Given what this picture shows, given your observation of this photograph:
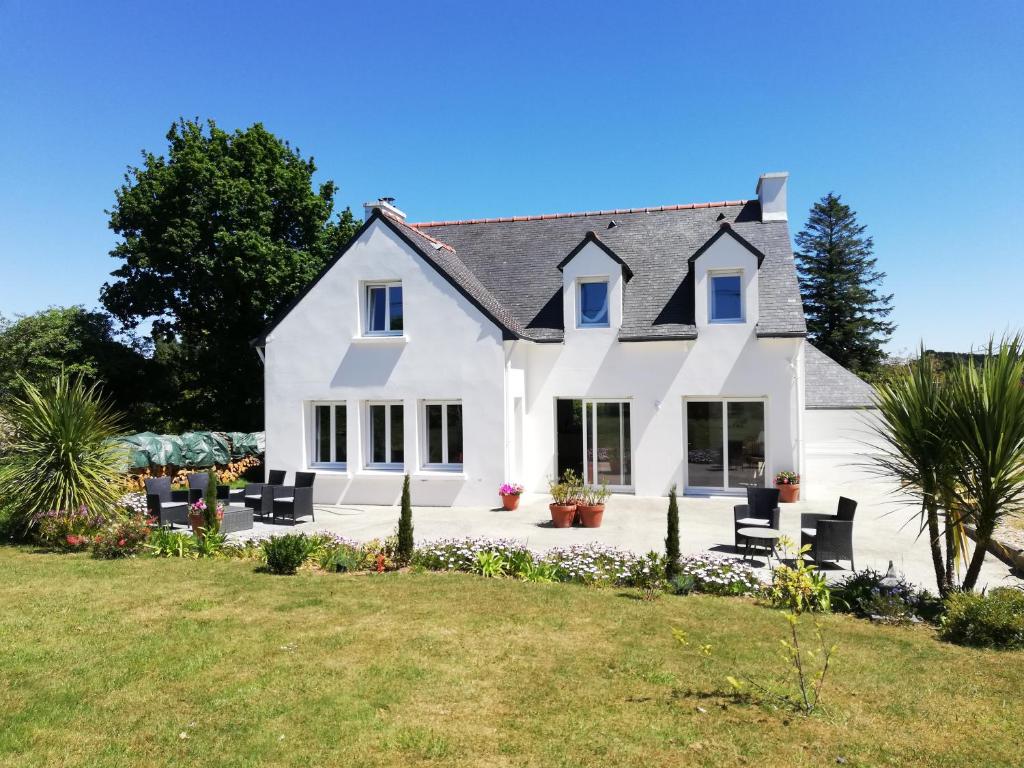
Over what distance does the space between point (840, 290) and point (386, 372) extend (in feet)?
163

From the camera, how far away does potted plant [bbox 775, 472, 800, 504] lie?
17938 millimetres

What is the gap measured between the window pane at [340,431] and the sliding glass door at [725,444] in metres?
10.6

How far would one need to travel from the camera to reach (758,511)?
13383 mm

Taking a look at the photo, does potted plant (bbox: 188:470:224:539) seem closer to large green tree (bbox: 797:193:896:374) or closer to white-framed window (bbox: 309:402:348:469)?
white-framed window (bbox: 309:402:348:469)

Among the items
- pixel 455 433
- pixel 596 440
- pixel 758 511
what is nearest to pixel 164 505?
pixel 455 433

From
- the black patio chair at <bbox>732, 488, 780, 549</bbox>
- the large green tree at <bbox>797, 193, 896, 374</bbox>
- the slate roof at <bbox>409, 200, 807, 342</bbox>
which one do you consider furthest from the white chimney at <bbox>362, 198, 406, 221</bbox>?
the large green tree at <bbox>797, 193, 896, 374</bbox>

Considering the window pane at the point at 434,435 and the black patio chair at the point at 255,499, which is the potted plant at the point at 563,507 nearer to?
the window pane at the point at 434,435

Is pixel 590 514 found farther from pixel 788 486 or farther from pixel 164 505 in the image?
pixel 164 505

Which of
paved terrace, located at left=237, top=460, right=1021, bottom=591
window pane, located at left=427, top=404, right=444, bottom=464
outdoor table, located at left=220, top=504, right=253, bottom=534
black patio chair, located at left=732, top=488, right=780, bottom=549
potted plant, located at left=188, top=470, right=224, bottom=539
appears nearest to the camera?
paved terrace, located at left=237, top=460, right=1021, bottom=591

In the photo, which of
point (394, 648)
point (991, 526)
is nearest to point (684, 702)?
point (394, 648)

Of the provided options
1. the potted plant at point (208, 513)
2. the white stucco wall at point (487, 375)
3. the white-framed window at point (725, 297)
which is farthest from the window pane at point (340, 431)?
the white-framed window at point (725, 297)

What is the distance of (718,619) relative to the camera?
27.8ft

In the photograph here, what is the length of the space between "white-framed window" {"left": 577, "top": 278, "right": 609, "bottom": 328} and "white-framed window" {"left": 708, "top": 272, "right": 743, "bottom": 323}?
3.19 metres

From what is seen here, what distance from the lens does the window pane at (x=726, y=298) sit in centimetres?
1884
